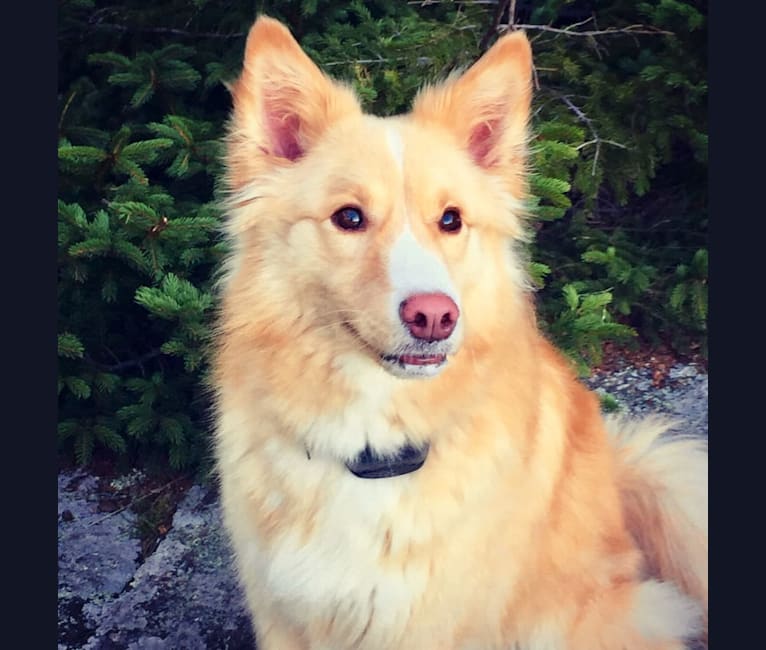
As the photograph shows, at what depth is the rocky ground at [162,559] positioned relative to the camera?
2.11 m

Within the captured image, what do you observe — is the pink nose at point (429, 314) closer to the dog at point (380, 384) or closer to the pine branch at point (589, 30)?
the dog at point (380, 384)

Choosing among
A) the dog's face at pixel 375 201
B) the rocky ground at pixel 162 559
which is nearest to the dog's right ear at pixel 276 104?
the dog's face at pixel 375 201

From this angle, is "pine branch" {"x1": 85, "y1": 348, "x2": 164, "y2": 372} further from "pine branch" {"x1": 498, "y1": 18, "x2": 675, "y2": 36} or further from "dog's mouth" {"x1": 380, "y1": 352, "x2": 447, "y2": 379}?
"pine branch" {"x1": 498, "y1": 18, "x2": 675, "y2": 36}

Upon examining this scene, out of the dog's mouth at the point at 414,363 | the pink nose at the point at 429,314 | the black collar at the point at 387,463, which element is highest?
the pink nose at the point at 429,314

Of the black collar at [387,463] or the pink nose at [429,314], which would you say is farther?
the black collar at [387,463]

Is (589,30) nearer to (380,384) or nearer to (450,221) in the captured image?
(450,221)

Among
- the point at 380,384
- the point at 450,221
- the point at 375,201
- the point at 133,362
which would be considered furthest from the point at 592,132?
the point at 133,362

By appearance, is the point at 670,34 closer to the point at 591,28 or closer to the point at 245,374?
the point at 591,28

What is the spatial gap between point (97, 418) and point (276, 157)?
117 centimetres

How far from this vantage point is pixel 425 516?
1587 mm

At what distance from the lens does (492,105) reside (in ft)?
5.48

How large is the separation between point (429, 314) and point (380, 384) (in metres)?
0.28

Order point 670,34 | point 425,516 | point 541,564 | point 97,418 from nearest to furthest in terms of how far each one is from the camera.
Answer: point 425,516
point 541,564
point 670,34
point 97,418

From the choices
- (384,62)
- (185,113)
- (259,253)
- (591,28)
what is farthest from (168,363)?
(591,28)
